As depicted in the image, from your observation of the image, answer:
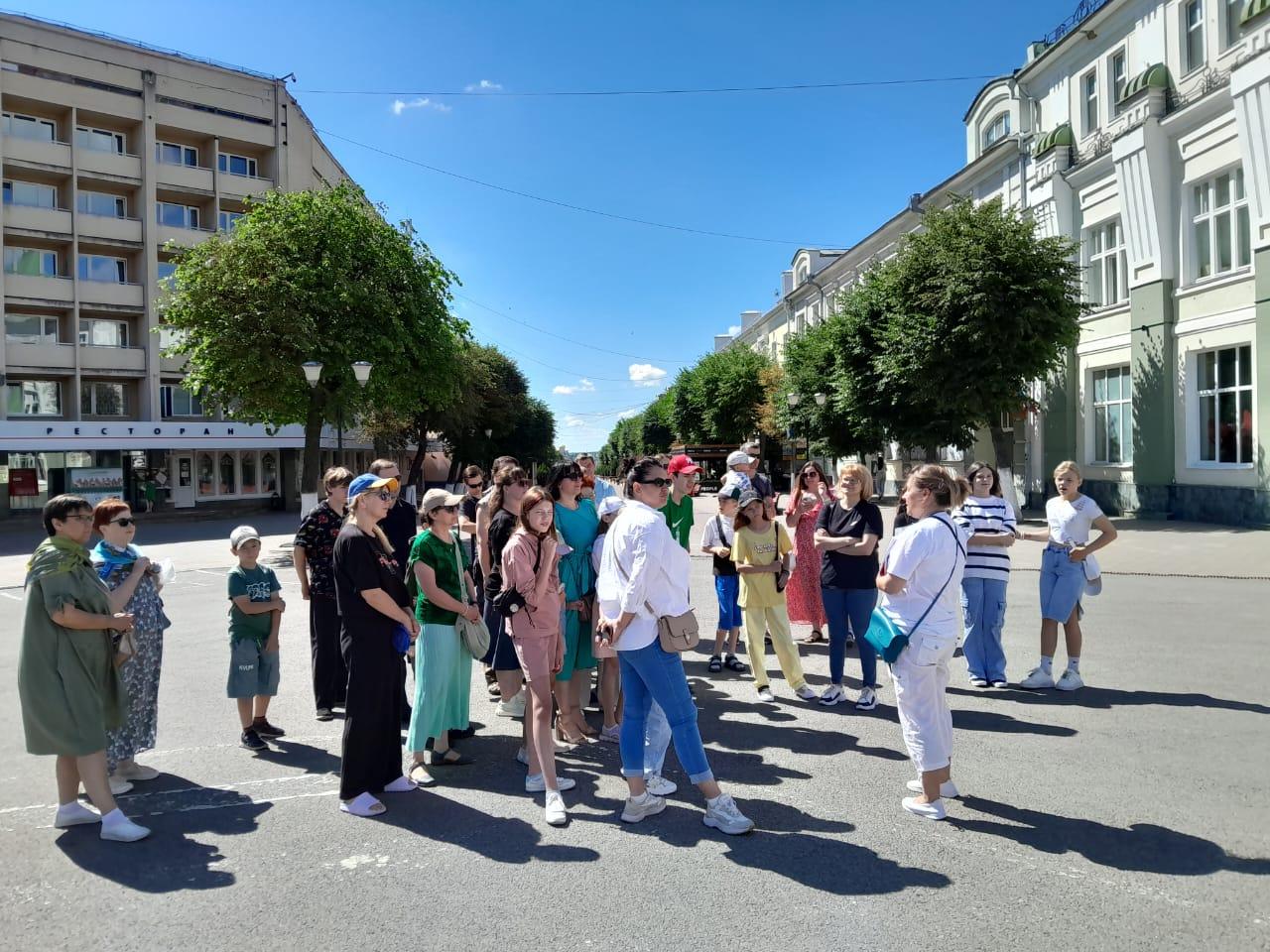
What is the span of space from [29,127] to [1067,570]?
41782 millimetres

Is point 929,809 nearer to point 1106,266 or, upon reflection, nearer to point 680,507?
point 680,507

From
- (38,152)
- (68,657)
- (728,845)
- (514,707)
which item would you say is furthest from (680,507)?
(38,152)

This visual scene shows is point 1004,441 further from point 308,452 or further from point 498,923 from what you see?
point 498,923

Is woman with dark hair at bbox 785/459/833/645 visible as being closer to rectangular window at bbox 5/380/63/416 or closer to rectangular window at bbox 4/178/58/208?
rectangular window at bbox 5/380/63/416

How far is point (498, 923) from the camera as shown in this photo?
337 cm

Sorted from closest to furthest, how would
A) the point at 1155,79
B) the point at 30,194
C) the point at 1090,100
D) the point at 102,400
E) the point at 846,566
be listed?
the point at 846,566, the point at 1155,79, the point at 1090,100, the point at 30,194, the point at 102,400

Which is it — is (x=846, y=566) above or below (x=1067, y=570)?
above

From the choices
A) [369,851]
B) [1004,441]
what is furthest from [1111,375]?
[369,851]

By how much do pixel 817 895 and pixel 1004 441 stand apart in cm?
2249

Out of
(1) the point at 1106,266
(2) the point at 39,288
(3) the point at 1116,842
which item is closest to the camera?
(3) the point at 1116,842

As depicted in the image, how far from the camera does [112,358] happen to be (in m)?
35.4

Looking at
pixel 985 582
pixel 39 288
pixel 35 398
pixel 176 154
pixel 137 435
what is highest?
pixel 176 154

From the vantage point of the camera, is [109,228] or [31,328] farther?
[109,228]

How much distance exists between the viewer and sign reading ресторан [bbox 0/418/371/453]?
31844 mm
